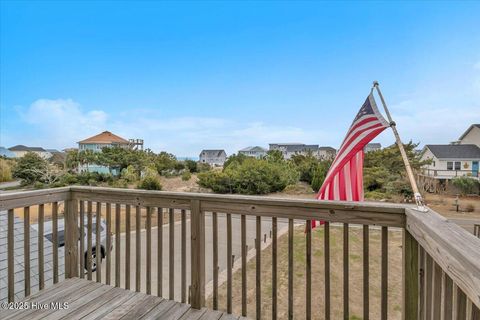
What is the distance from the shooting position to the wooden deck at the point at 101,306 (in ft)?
5.83

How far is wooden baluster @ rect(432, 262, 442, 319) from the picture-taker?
96 cm

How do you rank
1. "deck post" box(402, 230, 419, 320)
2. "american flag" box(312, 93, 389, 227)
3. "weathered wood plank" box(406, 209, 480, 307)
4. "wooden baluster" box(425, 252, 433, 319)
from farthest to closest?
"american flag" box(312, 93, 389, 227) < "deck post" box(402, 230, 419, 320) < "wooden baluster" box(425, 252, 433, 319) < "weathered wood plank" box(406, 209, 480, 307)

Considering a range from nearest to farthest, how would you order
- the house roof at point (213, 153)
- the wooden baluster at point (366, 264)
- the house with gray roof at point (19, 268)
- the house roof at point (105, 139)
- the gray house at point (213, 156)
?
1. the wooden baluster at point (366, 264)
2. the house with gray roof at point (19, 268)
3. the house roof at point (105, 139)
4. the gray house at point (213, 156)
5. the house roof at point (213, 153)

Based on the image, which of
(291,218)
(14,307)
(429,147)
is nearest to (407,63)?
(291,218)

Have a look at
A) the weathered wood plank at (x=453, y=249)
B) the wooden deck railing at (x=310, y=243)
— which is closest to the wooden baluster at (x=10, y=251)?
the wooden deck railing at (x=310, y=243)

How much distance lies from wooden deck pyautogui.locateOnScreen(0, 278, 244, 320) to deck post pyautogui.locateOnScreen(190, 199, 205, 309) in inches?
3.6

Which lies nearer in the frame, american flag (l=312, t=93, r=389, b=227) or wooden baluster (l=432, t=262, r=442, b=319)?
wooden baluster (l=432, t=262, r=442, b=319)

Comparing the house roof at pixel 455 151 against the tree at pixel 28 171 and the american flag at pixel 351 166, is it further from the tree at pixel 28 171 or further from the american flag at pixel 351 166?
the tree at pixel 28 171

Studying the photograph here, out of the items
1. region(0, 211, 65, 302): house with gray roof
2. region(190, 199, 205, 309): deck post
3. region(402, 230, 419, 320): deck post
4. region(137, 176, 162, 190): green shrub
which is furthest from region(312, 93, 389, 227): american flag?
region(137, 176, 162, 190): green shrub

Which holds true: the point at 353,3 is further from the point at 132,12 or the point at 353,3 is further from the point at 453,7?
the point at 132,12

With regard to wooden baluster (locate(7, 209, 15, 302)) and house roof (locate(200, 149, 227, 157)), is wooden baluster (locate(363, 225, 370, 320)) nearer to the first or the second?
wooden baluster (locate(7, 209, 15, 302))

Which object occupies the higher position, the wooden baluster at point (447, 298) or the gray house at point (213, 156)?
the gray house at point (213, 156)

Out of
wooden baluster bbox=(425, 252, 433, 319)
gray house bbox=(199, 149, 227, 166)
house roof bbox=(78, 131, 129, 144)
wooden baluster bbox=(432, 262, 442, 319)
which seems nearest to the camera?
wooden baluster bbox=(432, 262, 442, 319)

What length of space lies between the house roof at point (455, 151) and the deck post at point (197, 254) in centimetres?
2131
